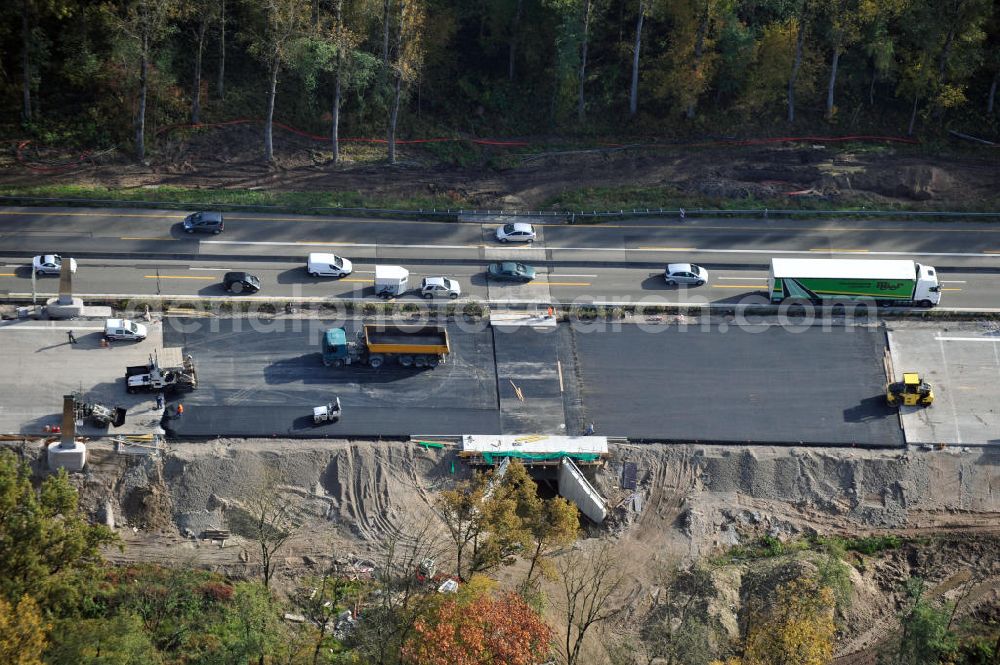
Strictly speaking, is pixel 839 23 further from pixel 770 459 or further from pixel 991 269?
pixel 770 459

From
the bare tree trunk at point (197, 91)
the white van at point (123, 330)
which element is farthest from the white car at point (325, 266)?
the bare tree trunk at point (197, 91)

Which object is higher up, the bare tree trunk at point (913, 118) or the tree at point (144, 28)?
the tree at point (144, 28)

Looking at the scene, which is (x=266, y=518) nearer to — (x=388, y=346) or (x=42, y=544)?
(x=388, y=346)

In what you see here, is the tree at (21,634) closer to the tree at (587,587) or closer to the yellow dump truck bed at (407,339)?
the tree at (587,587)

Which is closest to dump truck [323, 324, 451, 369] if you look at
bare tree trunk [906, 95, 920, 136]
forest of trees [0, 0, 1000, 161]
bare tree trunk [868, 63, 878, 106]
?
forest of trees [0, 0, 1000, 161]

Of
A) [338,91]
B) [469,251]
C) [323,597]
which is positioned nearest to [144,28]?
[338,91]

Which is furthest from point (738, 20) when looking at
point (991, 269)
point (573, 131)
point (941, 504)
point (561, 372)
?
point (941, 504)

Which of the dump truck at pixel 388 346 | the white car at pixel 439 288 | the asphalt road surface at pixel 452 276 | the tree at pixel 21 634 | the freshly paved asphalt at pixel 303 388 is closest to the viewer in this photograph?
the tree at pixel 21 634
